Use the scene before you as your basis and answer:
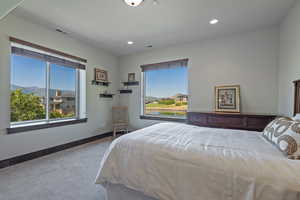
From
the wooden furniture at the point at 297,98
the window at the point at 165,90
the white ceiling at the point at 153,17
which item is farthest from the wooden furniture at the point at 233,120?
the white ceiling at the point at 153,17

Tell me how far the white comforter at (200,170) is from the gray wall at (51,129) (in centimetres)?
215

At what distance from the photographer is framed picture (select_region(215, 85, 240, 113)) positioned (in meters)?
3.07

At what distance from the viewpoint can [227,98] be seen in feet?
10.4

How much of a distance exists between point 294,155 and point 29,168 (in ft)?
11.4

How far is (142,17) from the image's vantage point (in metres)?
2.51

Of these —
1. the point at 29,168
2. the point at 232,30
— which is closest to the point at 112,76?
the point at 29,168

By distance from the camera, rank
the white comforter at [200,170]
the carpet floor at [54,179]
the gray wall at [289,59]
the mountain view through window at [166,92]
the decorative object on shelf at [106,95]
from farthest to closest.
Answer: the decorative object on shelf at [106,95] < the mountain view through window at [166,92] < the gray wall at [289,59] < the carpet floor at [54,179] < the white comforter at [200,170]

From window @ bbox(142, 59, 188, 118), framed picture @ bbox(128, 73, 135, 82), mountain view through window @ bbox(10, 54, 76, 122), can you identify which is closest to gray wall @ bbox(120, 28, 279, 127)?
window @ bbox(142, 59, 188, 118)

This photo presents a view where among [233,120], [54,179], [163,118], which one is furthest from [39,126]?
[233,120]

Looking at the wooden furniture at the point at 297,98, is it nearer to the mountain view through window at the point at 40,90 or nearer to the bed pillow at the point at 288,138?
the bed pillow at the point at 288,138

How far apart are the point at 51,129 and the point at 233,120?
391cm

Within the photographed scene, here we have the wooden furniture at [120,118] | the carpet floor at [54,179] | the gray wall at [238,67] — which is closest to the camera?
the carpet floor at [54,179]

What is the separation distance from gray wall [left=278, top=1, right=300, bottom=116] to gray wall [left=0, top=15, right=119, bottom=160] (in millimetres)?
4278

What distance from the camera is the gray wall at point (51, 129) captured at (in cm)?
234
